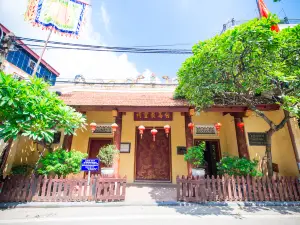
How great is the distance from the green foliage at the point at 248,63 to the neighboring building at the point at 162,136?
4.38 feet

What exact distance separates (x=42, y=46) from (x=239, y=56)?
954cm

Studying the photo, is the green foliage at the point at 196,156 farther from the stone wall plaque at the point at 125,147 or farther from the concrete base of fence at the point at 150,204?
the stone wall plaque at the point at 125,147

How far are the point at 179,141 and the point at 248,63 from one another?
491cm

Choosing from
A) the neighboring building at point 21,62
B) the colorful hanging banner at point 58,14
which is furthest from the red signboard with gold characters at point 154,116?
the neighboring building at point 21,62

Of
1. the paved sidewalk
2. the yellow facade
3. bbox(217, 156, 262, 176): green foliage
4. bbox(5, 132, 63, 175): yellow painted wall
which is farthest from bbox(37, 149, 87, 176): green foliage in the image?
bbox(217, 156, 262, 176): green foliage

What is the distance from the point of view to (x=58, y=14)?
8.10 metres

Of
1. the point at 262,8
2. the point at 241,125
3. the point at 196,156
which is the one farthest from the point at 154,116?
the point at 262,8

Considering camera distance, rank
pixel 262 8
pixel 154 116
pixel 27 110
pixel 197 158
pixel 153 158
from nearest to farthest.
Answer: pixel 27 110 < pixel 197 158 < pixel 153 158 < pixel 154 116 < pixel 262 8

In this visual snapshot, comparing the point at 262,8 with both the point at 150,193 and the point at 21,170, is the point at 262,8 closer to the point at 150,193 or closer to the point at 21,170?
the point at 150,193

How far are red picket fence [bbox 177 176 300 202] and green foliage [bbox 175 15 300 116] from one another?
102 inches

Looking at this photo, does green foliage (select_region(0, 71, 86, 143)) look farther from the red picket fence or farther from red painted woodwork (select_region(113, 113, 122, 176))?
the red picket fence

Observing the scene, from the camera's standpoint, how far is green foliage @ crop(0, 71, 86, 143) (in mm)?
4133

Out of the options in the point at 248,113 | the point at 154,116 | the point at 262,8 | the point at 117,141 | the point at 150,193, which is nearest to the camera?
the point at 150,193

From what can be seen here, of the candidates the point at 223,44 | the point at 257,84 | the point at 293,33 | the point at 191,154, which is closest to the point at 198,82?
the point at 223,44
